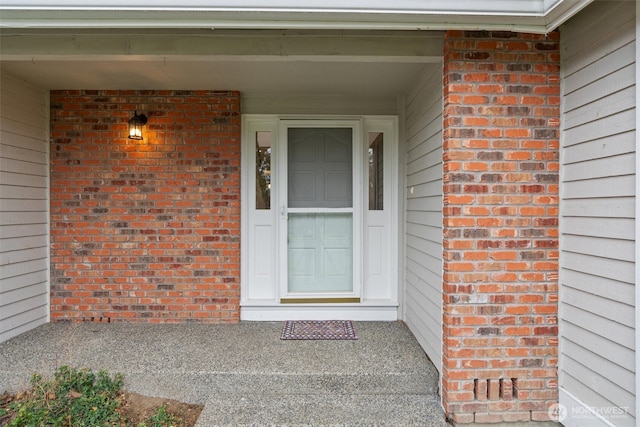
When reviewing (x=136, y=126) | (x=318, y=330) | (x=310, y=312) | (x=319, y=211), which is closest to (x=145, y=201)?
(x=136, y=126)

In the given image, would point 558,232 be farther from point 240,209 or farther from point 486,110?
point 240,209

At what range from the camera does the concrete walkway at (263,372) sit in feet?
7.20

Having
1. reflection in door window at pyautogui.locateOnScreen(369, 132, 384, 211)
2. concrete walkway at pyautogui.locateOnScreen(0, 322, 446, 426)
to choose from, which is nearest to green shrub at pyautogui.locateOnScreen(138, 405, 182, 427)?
concrete walkway at pyautogui.locateOnScreen(0, 322, 446, 426)

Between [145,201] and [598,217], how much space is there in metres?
3.60

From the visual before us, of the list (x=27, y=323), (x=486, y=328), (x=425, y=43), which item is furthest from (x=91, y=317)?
(x=425, y=43)

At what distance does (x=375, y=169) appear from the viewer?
11.9 feet

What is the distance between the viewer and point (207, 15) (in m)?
1.91

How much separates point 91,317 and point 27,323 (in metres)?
0.50

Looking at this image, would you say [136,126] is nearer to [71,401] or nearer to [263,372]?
[71,401]

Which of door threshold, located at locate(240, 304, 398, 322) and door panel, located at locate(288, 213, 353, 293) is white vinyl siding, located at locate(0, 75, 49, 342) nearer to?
door threshold, located at locate(240, 304, 398, 322)

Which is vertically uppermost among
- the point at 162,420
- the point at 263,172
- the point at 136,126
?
the point at 136,126

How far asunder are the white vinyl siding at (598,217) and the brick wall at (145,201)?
8.91ft

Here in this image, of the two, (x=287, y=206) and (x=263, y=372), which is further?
(x=287, y=206)

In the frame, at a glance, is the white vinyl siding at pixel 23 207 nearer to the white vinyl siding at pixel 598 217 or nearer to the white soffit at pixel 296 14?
the white soffit at pixel 296 14
